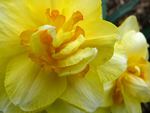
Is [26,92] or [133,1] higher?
[26,92]

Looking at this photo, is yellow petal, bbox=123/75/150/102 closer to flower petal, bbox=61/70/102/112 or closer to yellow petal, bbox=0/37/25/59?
flower petal, bbox=61/70/102/112

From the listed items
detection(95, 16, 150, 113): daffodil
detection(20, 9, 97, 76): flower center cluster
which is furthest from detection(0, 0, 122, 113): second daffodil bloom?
detection(95, 16, 150, 113): daffodil

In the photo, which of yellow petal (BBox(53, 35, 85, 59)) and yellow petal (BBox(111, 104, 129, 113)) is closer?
yellow petal (BBox(53, 35, 85, 59))

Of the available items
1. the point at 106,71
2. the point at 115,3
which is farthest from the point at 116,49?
the point at 115,3

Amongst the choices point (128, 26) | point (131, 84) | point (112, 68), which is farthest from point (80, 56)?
point (128, 26)

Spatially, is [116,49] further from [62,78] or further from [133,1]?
[133,1]

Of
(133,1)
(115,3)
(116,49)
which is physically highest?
(116,49)

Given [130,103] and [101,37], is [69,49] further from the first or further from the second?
[130,103]
